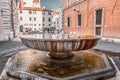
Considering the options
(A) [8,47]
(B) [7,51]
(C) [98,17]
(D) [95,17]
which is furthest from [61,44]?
(D) [95,17]

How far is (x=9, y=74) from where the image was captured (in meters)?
2.95

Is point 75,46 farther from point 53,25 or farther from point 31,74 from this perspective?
point 53,25

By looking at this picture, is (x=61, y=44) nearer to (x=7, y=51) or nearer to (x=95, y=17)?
(x=7, y=51)

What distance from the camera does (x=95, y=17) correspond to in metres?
14.2

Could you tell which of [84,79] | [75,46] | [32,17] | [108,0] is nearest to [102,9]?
[108,0]

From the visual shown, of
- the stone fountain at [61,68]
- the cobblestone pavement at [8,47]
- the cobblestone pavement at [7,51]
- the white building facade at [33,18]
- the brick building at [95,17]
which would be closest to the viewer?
the stone fountain at [61,68]

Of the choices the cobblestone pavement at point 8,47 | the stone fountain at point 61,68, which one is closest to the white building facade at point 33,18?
the cobblestone pavement at point 8,47

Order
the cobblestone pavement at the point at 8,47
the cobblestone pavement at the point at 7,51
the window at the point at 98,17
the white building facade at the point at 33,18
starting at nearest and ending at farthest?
the cobblestone pavement at the point at 7,51, the cobblestone pavement at the point at 8,47, the window at the point at 98,17, the white building facade at the point at 33,18

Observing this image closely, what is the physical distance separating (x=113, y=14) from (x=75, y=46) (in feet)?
31.3

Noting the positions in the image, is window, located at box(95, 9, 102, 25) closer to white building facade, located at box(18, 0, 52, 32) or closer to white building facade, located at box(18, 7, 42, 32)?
white building facade, located at box(18, 0, 52, 32)

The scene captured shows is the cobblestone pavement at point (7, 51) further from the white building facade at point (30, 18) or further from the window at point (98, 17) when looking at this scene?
the white building facade at point (30, 18)

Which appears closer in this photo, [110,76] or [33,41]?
[110,76]

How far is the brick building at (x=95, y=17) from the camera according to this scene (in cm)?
1151

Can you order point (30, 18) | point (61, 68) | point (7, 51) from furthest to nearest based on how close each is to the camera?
point (30, 18)
point (7, 51)
point (61, 68)
